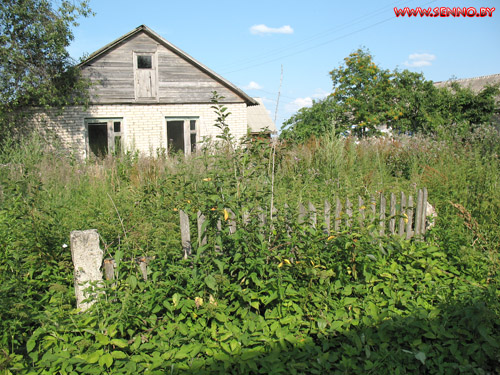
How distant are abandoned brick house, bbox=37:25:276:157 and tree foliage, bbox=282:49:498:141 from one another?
588cm

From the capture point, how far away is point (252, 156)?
Result: 3770mm

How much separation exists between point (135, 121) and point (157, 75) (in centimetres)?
200

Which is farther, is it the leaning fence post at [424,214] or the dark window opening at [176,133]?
the dark window opening at [176,133]

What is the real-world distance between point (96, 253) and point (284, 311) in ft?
4.61

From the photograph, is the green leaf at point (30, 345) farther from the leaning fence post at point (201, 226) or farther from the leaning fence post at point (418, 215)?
the leaning fence post at point (418, 215)

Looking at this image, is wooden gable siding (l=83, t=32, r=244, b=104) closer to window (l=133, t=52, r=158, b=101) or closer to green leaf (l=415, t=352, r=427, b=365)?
window (l=133, t=52, r=158, b=101)

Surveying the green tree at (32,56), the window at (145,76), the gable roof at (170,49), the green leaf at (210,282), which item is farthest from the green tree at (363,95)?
the green leaf at (210,282)

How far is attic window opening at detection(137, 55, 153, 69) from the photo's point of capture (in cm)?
1494

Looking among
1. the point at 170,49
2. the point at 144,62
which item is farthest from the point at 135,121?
the point at 170,49

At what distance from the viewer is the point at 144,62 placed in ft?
49.2

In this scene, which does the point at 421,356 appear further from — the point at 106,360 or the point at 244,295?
the point at 106,360

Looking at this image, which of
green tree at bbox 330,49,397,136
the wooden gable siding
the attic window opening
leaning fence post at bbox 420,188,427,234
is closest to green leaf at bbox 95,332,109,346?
leaning fence post at bbox 420,188,427,234

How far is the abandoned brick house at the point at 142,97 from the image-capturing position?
46.2ft

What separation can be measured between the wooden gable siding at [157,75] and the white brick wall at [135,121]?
313 millimetres
